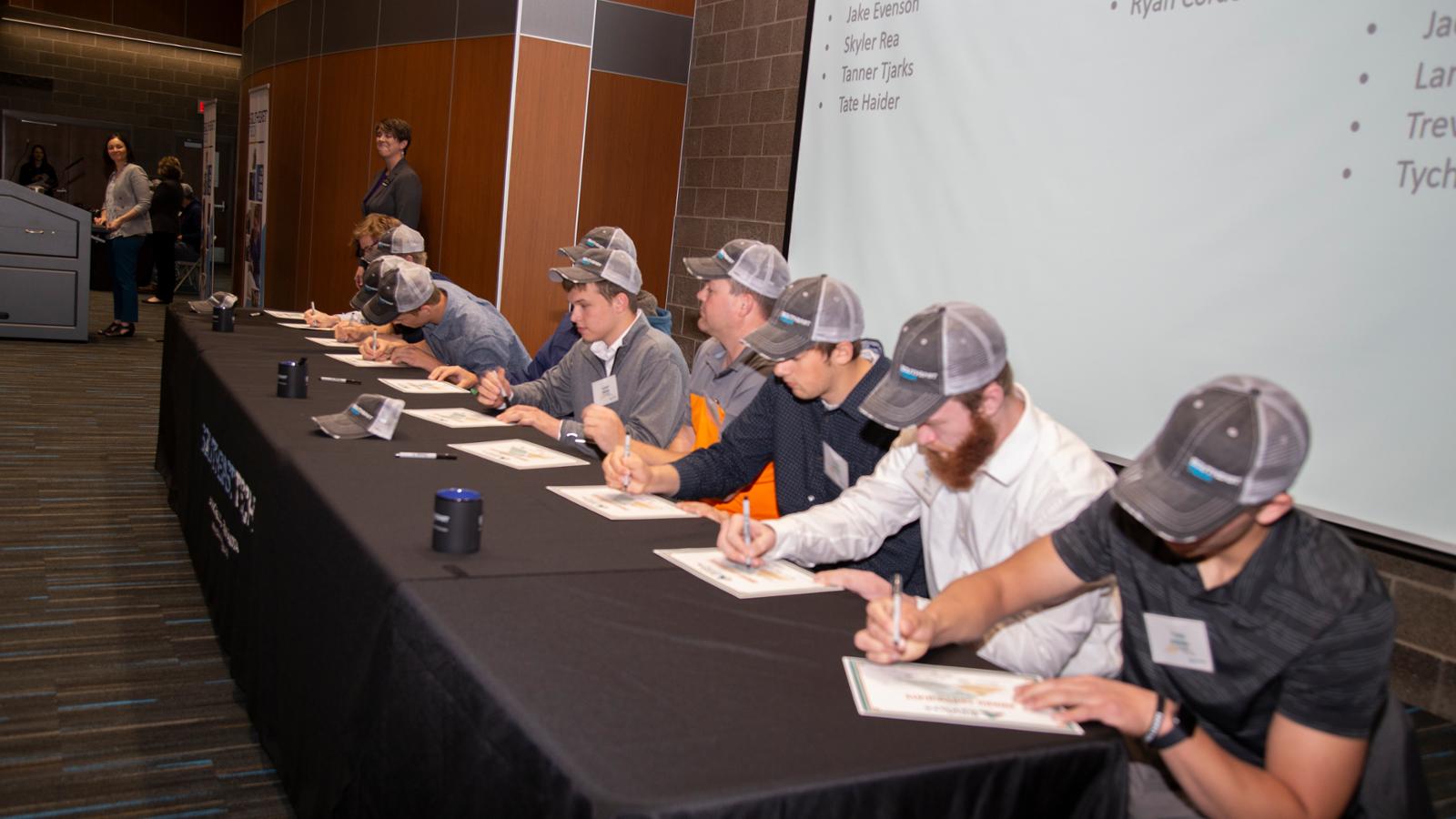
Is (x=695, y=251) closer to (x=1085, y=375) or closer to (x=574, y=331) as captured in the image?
(x=574, y=331)

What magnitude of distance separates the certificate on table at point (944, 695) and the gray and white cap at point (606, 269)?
77.0 inches

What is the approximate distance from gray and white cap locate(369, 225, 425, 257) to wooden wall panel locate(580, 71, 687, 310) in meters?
1.48

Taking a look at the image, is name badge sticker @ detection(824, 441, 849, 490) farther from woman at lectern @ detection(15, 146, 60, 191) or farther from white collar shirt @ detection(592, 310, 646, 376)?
woman at lectern @ detection(15, 146, 60, 191)

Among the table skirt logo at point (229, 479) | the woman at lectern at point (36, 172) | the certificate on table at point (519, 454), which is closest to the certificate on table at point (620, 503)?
the certificate on table at point (519, 454)

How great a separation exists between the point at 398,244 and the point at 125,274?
5.03m

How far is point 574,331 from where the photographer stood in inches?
167

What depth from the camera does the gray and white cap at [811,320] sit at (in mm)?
2354

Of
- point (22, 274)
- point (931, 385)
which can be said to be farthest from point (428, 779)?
point (22, 274)

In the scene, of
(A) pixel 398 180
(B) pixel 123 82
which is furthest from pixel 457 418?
(B) pixel 123 82

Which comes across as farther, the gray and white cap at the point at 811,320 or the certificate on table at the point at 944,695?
the gray and white cap at the point at 811,320

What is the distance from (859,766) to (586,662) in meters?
0.40

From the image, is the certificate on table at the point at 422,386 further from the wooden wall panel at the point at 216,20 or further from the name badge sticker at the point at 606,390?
the wooden wall panel at the point at 216,20

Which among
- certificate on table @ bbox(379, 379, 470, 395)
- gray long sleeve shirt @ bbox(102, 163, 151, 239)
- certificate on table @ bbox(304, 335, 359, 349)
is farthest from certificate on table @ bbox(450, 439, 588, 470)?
gray long sleeve shirt @ bbox(102, 163, 151, 239)

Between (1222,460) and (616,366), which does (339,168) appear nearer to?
(616,366)
